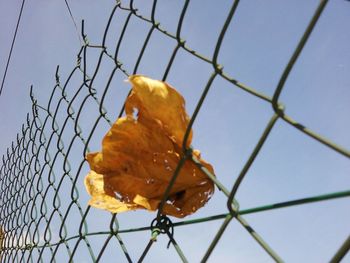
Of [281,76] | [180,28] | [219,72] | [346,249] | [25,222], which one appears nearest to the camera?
[346,249]

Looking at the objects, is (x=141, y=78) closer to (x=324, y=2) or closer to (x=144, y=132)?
(x=144, y=132)

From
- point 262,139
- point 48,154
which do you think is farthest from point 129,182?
point 48,154

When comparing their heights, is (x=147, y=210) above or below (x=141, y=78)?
below

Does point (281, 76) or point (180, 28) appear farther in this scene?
point (180, 28)

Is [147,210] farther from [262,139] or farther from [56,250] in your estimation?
[56,250]

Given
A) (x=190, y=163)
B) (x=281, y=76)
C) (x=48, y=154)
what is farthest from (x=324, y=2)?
(x=48, y=154)

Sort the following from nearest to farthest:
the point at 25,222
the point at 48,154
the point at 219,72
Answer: the point at 219,72 < the point at 48,154 < the point at 25,222

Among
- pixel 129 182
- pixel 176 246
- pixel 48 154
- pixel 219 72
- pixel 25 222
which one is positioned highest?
pixel 48 154
